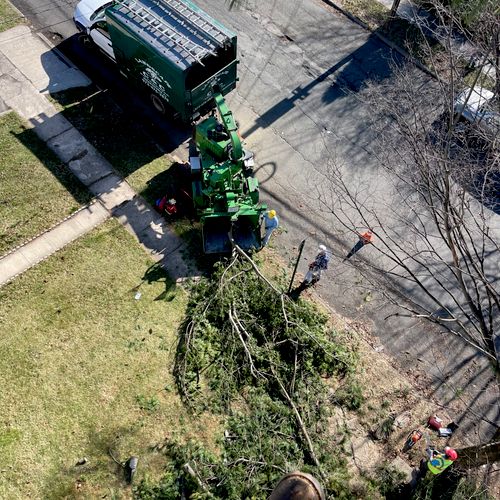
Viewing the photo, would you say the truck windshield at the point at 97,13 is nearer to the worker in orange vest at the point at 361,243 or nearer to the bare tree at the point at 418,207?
the bare tree at the point at 418,207

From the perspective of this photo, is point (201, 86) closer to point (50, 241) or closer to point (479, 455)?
point (50, 241)

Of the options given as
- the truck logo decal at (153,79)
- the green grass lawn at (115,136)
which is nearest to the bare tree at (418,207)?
the green grass lawn at (115,136)

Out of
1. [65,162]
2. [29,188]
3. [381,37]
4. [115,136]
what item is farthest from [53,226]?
[381,37]

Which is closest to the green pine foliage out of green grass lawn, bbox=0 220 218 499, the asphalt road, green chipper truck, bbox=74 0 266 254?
Result: green grass lawn, bbox=0 220 218 499

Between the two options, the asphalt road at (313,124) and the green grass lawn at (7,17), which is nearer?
the asphalt road at (313,124)

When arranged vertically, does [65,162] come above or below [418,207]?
below

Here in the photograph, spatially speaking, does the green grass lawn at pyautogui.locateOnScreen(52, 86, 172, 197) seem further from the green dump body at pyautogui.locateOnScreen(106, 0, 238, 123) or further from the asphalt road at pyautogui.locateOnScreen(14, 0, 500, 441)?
the green dump body at pyautogui.locateOnScreen(106, 0, 238, 123)

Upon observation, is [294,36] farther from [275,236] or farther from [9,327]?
[9,327]
